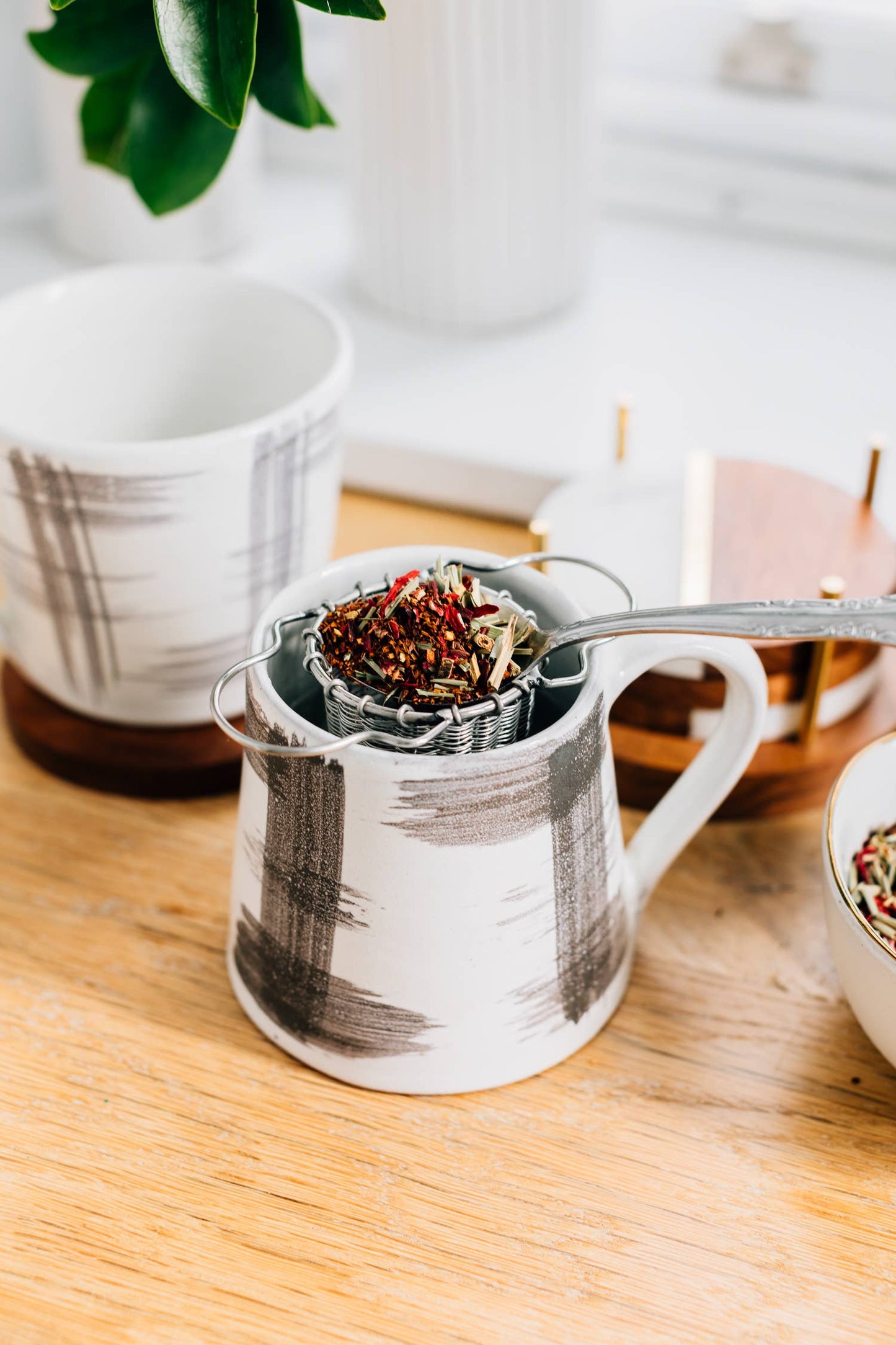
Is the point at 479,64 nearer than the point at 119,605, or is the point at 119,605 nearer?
the point at 119,605

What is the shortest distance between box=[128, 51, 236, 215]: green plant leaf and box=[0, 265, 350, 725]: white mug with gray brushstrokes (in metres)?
0.08

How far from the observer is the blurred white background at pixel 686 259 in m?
0.76

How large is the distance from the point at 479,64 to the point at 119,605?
1.23ft

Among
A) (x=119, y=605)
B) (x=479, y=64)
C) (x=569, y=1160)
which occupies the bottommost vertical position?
(x=569, y=1160)

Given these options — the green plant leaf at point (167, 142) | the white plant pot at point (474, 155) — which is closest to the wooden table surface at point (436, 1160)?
the green plant leaf at point (167, 142)

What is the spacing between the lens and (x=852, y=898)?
44 cm

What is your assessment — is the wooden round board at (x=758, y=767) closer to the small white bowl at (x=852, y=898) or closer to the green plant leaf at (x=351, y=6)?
the small white bowl at (x=852, y=898)

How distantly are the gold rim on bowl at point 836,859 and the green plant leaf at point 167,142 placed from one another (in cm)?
33

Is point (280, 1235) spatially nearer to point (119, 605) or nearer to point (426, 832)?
point (426, 832)

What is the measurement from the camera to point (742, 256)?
928 mm

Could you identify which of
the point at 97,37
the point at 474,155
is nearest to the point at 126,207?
the point at 474,155

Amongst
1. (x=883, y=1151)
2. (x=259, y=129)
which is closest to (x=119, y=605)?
(x=883, y=1151)

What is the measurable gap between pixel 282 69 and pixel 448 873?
30 cm

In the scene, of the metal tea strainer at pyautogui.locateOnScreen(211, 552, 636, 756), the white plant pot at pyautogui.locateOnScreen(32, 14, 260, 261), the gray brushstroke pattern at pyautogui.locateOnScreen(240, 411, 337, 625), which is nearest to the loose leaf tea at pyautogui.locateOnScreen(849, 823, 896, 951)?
the metal tea strainer at pyautogui.locateOnScreen(211, 552, 636, 756)
